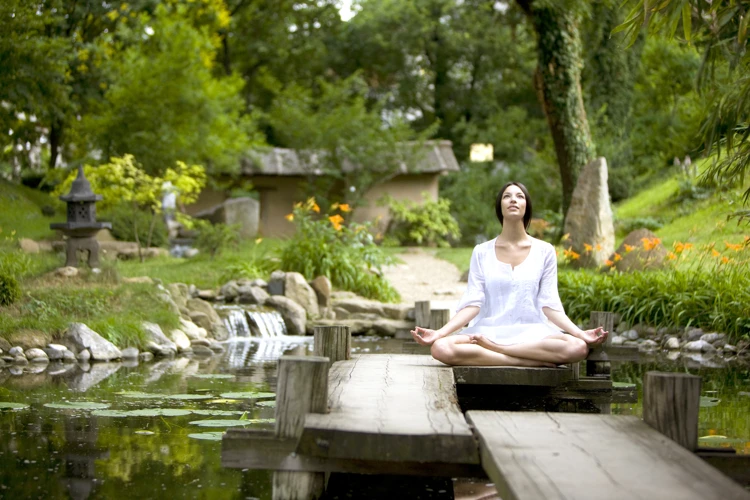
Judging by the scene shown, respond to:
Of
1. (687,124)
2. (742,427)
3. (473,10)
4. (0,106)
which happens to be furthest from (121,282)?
(473,10)

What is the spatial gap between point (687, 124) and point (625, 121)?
2.12m

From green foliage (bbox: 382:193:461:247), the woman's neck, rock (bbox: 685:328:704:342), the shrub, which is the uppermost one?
green foliage (bbox: 382:193:461:247)

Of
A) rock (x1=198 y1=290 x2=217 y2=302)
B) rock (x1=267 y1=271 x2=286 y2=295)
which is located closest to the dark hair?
rock (x1=267 y1=271 x2=286 y2=295)

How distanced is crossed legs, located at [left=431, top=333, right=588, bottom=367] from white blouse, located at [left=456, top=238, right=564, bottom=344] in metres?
0.15

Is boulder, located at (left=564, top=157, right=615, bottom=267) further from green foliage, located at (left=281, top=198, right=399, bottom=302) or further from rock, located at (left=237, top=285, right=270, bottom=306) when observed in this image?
rock, located at (left=237, top=285, right=270, bottom=306)

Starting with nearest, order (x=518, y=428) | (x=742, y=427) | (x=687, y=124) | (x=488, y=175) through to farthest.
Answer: (x=518, y=428)
(x=742, y=427)
(x=687, y=124)
(x=488, y=175)

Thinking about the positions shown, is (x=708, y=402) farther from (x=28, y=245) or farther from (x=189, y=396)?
(x=28, y=245)

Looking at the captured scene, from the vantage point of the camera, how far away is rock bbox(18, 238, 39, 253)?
1526 centimetres

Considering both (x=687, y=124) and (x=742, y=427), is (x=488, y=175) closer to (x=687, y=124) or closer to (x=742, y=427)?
(x=687, y=124)

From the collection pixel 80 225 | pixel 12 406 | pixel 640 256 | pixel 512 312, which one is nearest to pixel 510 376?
pixel 512 312

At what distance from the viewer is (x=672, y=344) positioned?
34.1 ft

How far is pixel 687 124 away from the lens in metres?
23.0

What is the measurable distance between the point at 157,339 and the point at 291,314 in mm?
2631

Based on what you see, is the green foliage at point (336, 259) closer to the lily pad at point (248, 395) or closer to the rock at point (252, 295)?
the rock at point (252, 295)
